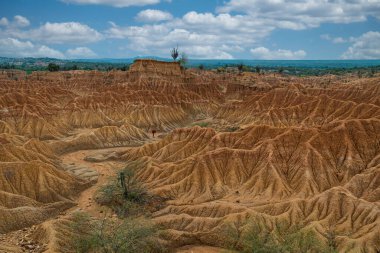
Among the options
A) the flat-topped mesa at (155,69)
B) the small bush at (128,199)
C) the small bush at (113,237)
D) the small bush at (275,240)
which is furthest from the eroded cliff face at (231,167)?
the flat-topped mesa at (155,69)

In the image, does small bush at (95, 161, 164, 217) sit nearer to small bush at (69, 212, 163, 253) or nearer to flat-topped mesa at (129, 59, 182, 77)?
small bush at (69, 212, 163, 253)

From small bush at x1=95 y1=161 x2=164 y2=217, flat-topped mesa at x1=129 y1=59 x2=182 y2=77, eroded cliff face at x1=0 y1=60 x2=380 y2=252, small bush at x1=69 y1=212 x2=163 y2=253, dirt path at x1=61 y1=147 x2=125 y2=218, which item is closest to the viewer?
small bush at x1=69 y1=212 x2=163 y2=253

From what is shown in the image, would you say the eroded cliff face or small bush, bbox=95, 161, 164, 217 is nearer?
the eroded cliff face

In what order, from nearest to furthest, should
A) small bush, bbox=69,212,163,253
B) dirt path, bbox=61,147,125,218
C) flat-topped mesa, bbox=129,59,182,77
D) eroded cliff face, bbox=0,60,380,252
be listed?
small bush, bbox=69,212,163,253, eroded cliff face, bbox=0,60,380,252, dirt path, bbox=61,147,125,218, flat-topped mesa, bbox=129,59,182,77

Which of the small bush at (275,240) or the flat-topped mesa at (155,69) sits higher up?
the flat-topped mesa at (155,69)

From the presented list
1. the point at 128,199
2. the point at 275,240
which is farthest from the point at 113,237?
the point at 128,199

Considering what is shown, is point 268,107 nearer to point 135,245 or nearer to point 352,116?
point 352,116

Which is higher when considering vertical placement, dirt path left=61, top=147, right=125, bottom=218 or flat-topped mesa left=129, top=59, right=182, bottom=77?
flat-topped mesa left=129, top=59, right=182, bottom=77

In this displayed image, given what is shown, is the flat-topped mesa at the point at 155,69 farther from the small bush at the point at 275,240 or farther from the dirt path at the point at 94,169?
the small bush at the point at 275,240

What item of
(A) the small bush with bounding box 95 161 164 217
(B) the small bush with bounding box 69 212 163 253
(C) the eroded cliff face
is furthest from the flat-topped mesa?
(B) the small bush with bounding box 69 212 163 253

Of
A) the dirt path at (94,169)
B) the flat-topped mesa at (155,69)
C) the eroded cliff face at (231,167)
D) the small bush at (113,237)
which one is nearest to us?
the small bush at (113,237)
